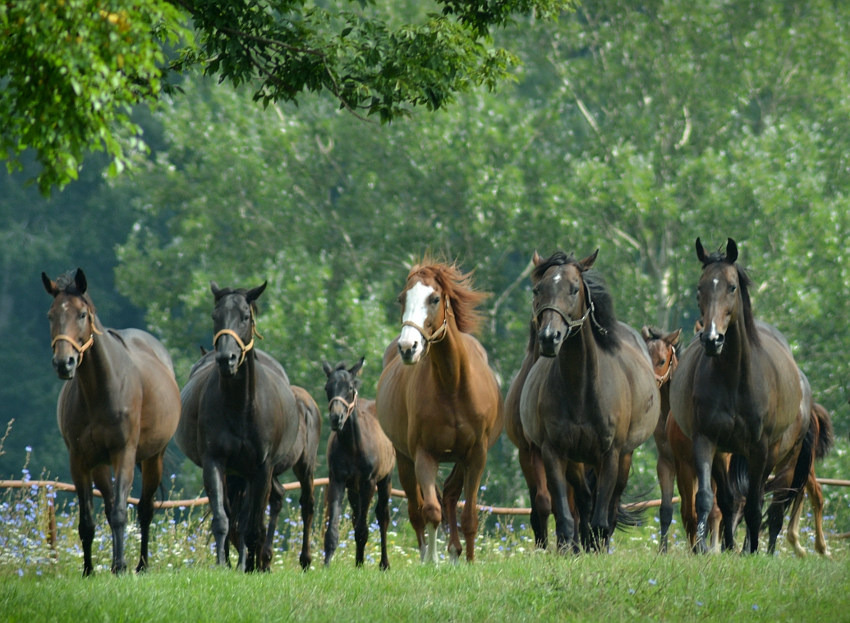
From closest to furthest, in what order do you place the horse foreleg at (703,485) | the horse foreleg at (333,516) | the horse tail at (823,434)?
the horse foreleg at (703,485) < the horse foreleg at (333,516) < the horse tail at (823,434)

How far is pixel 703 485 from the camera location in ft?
29.3

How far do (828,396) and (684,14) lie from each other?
10.1m

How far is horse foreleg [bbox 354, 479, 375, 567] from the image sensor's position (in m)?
11.5

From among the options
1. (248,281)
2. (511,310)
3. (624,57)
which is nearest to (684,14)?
(624,57)

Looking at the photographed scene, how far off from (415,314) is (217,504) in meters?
2.51

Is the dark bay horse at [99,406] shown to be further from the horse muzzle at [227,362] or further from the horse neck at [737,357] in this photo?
the horse neck at [737,357]

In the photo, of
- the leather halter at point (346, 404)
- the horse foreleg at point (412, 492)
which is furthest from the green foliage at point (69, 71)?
the leather halter at point (346, 404)

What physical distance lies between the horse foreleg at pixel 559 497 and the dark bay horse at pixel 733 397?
1079 mm

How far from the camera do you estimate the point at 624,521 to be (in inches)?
445

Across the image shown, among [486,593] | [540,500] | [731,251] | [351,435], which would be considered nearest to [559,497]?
[540,500]

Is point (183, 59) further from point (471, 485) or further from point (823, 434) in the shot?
point (823, 434)

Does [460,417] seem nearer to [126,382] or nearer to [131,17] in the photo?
[126,382]

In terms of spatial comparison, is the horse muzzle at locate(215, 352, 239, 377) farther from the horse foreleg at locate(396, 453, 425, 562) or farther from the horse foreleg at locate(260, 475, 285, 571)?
the horse foreleg at locate(260, 475, 285, 571)

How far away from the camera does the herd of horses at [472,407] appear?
8898 mm
